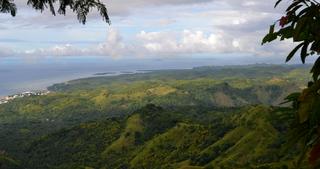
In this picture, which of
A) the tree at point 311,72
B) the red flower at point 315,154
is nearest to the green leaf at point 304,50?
the tree at point 311,72

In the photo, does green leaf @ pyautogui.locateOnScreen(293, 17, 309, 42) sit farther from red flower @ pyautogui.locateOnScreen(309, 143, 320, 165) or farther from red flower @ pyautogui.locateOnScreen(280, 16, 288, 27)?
red flower @ pyautogui.locateOnScreen(309, 143, 320, 165)

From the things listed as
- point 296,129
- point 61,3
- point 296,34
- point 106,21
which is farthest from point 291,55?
point 61,3

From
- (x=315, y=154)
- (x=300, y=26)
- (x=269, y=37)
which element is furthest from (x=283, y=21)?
(x=315, y=154)

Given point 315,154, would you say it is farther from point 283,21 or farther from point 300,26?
point 283,21

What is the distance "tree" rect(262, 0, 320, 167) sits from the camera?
827cm

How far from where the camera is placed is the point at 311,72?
30.1 feet

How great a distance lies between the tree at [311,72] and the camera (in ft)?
27.1

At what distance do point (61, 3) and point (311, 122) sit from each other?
1104cm

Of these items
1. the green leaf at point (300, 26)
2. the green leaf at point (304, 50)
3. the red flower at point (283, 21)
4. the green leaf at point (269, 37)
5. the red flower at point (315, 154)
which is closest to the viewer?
the red flower at point (315, 154)

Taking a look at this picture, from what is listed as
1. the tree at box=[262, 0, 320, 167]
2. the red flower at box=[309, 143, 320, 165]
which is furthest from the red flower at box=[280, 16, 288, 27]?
the red flower at box=[309, 143, 320, 165]

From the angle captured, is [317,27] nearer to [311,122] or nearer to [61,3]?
[311,122]

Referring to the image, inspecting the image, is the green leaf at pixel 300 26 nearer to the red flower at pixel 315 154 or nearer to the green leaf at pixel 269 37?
the green leaf at pixel 269 37

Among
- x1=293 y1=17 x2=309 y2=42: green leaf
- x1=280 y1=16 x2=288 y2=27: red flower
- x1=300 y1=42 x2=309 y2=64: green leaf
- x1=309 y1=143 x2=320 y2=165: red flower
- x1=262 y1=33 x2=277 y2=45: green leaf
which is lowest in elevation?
x1=309 y1=143 x2=320 y2=165: red flower

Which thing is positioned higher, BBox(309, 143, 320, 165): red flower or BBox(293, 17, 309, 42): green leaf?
BBox(293, 17, 309, 42): green leaf
